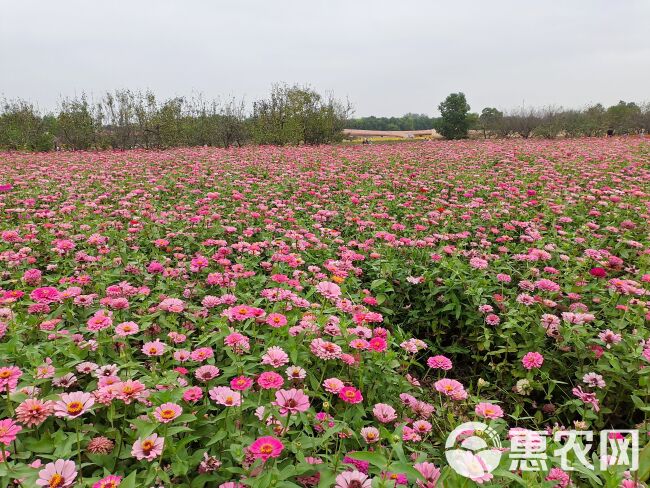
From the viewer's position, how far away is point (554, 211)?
184 inches

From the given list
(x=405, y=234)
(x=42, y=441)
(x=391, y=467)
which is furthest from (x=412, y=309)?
(x=42, y=441)

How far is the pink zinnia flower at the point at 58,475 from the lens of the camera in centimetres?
115

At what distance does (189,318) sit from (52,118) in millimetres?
24465

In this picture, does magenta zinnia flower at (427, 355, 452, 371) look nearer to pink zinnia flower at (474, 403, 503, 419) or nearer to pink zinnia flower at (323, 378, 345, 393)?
pink zinnia flower at (474, 403, 503, 419)

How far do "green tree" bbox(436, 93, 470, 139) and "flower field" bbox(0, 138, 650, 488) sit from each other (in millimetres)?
36645

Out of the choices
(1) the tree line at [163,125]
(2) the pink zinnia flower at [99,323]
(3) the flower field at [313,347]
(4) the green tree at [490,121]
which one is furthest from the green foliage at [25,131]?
(4) the green tree at [490,121]

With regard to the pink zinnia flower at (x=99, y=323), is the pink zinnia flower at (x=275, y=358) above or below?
below

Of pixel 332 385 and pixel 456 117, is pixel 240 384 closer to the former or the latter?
pixel 332 385

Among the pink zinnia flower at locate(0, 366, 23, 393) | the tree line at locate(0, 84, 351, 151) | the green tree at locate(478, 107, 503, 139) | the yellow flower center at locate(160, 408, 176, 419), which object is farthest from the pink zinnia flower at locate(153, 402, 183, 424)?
the green tree at locate(478, 107, 503, 139)

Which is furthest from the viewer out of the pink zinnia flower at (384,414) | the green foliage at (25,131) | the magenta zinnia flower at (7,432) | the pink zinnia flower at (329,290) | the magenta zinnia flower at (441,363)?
the green foliage at (25,131)

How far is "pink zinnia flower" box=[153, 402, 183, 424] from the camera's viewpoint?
4.27 ft

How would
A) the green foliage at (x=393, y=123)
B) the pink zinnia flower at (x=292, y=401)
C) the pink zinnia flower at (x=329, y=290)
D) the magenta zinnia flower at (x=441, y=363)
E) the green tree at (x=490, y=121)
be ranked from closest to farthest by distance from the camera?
the pink zinnia flower at (x=292, y=401)
the magenta zinnia flower at (x=441, y=363)
the pink zinnia flower at (x=329, y=290)
the green tree at (x=490, y=121)
the green foliage at (x=393, y=123)

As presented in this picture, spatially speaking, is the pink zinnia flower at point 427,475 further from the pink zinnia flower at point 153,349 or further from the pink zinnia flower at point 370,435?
the pink zinnia flower at point 153,349

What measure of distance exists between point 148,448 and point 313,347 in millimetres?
748
